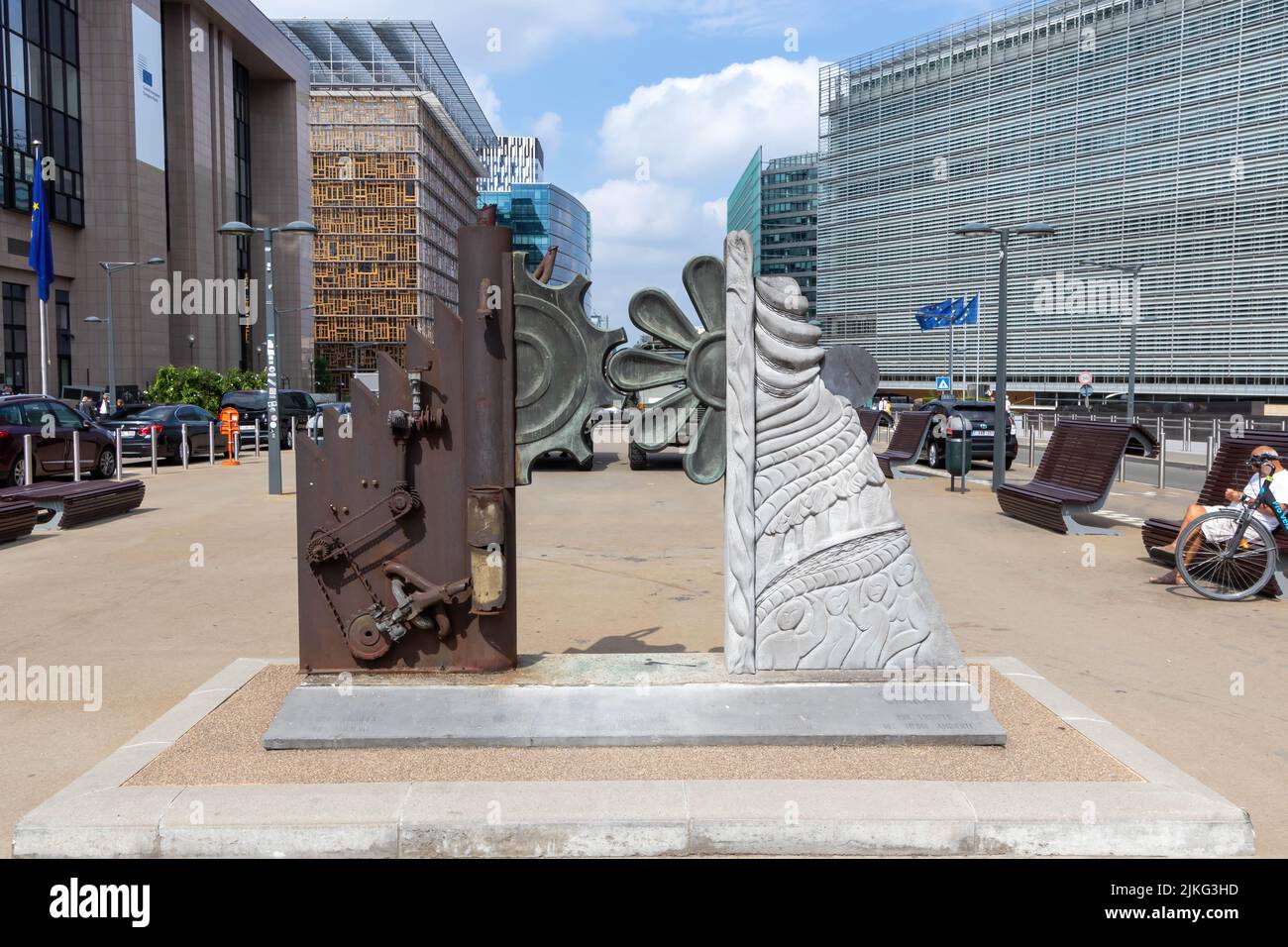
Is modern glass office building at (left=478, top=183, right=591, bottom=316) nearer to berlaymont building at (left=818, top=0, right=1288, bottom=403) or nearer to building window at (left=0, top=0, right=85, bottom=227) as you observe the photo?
berlaymont building at (left=818, top=0, right=1288, bottom=403)

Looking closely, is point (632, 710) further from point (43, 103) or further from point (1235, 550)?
point (43, 103)

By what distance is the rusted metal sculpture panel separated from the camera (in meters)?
5.29

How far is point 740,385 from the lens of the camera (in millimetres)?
5328

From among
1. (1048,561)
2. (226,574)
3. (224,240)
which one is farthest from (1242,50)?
(226,574)

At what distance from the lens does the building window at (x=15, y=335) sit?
39188mm

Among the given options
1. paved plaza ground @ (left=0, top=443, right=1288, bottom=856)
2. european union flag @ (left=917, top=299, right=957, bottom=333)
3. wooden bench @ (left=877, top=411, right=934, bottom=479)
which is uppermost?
european union flag @ (left=917, top=299, right=957, bottom=333)

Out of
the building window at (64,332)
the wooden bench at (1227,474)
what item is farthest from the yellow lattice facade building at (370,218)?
the wooden bench at (1227,474)

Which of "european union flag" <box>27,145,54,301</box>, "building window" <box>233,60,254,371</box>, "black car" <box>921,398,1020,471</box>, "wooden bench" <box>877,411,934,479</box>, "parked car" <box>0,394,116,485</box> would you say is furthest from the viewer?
"building window" <box>233,60,254,371</box>

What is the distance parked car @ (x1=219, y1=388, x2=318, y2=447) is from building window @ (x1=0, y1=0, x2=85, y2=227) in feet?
48.8

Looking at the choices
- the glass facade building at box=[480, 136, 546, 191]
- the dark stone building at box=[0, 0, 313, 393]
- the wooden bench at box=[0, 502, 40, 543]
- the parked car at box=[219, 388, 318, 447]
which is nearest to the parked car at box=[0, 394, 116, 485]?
the wooden bench at box=[0, 502, 40, 543]

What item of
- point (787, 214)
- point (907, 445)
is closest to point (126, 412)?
point (907, 445)

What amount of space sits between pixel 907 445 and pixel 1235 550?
13.7 meters

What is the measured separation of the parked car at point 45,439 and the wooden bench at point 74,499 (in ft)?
12.0

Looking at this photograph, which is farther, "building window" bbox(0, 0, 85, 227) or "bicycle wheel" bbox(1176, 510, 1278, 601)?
"building window" bbox(0, 0, 85, 227)
